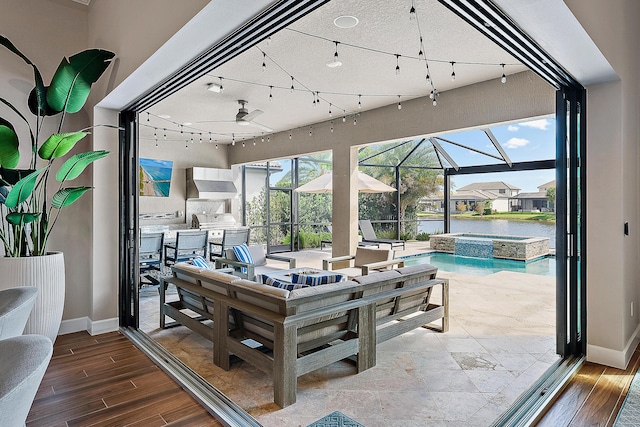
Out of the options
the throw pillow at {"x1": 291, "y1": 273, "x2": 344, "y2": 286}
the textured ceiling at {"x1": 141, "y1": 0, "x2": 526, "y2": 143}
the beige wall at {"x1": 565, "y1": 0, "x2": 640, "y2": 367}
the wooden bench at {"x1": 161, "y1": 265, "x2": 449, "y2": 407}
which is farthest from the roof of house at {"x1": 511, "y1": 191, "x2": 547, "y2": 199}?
the throw pillow at {"x1": 291, "y1": 273, "x2": 344, "y2": 286}

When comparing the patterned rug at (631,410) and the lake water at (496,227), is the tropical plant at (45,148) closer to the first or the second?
the patterned rug at (631,410)

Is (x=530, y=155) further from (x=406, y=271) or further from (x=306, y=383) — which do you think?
(x=306, y=383)

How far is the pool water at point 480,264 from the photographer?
316 inches

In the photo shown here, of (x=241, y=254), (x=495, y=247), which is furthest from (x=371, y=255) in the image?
(x=495, y=247)

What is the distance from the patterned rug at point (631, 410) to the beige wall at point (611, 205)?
0.40 meters

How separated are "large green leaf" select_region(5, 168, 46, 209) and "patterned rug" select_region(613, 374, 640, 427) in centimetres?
428

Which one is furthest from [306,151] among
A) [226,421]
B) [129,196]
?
[226,421]

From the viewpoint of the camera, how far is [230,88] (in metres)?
5.58

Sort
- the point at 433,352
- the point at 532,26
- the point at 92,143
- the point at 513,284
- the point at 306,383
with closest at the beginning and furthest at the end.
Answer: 1. the point at 532,26
2. the point at 306,383
3. the point at 433,352
4. the point at 92,143
5. the point at 513,284

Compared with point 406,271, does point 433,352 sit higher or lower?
lower


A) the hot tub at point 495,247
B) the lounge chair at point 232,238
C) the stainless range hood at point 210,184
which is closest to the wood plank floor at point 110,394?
the lounge chair at point 232,238

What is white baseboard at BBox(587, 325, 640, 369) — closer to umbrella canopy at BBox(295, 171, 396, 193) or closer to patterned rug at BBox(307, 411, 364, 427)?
patterned rug at BBox(307, 411, 364, 427)

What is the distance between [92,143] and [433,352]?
3960 mm

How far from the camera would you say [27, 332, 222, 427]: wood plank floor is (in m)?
2.37
